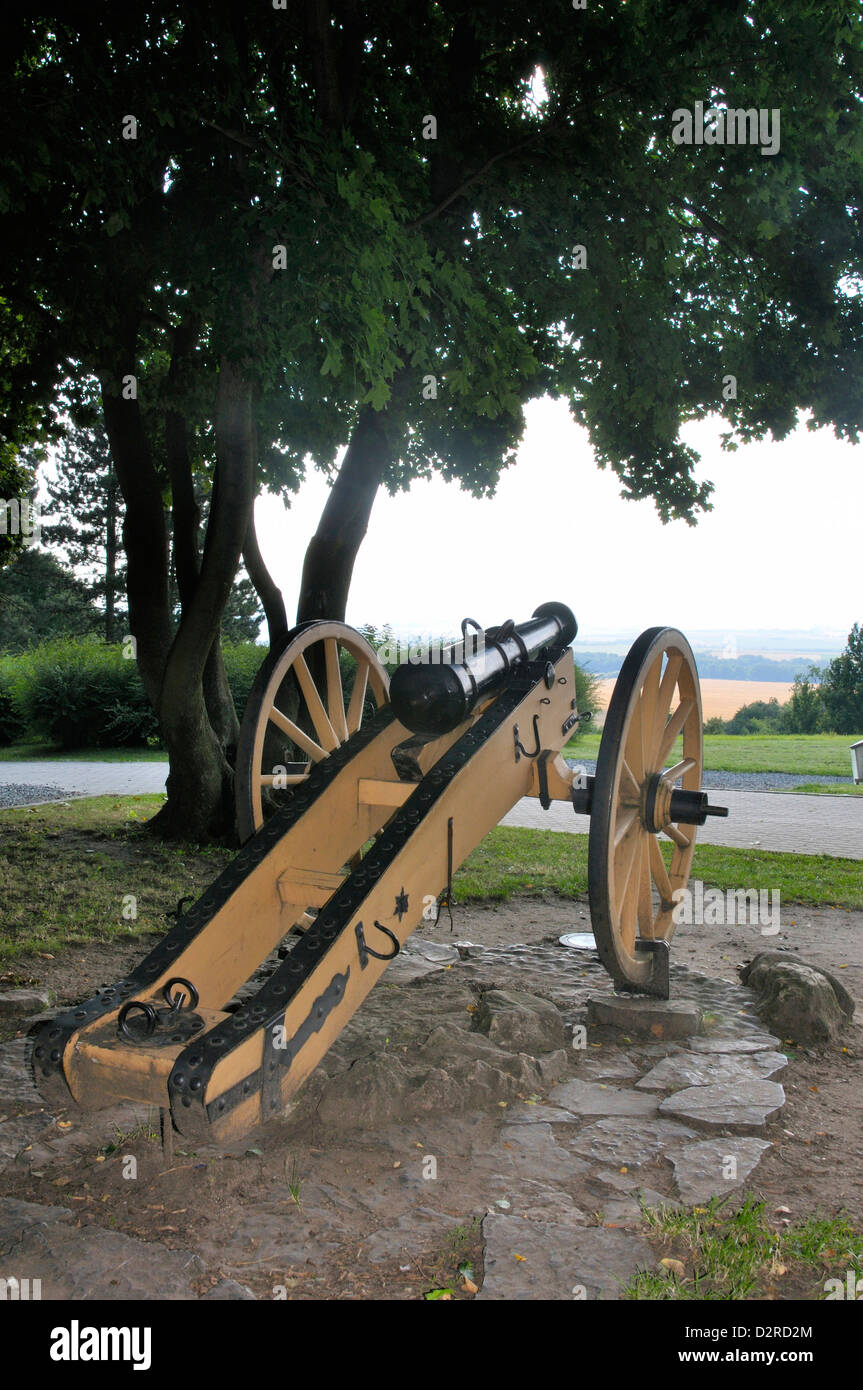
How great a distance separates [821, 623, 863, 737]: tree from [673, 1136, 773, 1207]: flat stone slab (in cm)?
2416

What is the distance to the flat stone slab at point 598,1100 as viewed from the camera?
3500 millimetres

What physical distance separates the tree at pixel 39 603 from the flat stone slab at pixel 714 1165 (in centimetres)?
3189

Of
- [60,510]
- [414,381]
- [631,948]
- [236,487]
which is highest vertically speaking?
[60,510]

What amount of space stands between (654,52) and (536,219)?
3.60ft

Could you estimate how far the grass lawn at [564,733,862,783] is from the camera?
17328 millimetres

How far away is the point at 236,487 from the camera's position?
7383 millimetres

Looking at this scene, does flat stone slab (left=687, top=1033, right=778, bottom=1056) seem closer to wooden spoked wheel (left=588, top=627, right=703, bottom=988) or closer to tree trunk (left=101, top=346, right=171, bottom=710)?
wooden spoked wheel (left=588, top=627, right=703, bottom=988)

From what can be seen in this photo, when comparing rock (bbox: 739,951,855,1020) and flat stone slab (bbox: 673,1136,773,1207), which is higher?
rock (bbox: 739,951,855,1020)

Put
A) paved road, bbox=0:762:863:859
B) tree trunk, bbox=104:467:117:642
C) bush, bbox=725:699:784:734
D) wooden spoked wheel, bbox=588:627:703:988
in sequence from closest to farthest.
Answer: wooden spoked wheel, bbox=588:627:703:988
paved road, bbox=0:762:863:859
bush, bbox=725:699:784:734
tree trunk, bbox=104:467:117:642

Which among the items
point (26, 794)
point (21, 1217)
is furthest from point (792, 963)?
point (26, 794)

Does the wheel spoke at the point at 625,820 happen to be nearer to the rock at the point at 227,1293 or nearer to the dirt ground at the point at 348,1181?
the dirt ground at the point at 348,1181

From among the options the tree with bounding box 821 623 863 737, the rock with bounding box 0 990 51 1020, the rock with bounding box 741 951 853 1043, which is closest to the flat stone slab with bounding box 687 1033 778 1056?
the rock with bounding box 741 951 853 1043
